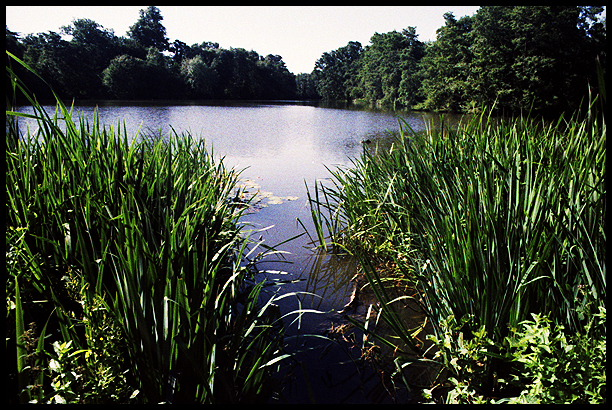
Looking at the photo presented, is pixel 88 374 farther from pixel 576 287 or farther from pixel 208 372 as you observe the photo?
pixel 576 287

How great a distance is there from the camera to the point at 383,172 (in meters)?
2.87

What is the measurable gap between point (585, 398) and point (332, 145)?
332 inches

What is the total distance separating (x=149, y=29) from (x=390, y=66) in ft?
111

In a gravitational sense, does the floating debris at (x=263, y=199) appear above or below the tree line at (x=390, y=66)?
below

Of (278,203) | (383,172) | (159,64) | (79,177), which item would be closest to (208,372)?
(79,177)

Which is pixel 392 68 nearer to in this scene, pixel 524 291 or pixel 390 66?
pixel 390 66

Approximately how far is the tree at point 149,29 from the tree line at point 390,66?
0.45 ft

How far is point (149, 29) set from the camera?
5028 cm

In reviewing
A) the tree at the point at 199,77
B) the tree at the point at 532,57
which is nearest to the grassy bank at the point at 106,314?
the tree at the point at 532,57

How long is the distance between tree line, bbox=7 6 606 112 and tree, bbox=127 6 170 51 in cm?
14

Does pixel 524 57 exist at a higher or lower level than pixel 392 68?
lower

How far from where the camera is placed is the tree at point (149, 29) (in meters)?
49.7

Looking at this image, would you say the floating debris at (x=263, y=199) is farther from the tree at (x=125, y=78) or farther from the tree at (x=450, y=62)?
the tree at (x=125, y=78)

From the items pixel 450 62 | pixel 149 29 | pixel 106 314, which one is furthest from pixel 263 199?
pixel 149 29
